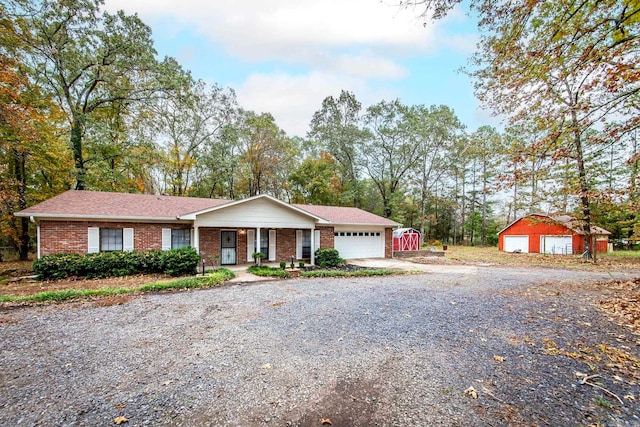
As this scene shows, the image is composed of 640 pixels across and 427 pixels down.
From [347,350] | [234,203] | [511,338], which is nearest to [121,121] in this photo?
[234,203]

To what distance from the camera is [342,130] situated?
99.2 ft

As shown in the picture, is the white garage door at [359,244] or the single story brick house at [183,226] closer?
the single story brick house at [183,226]

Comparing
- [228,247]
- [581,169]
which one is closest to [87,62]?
[228,247]

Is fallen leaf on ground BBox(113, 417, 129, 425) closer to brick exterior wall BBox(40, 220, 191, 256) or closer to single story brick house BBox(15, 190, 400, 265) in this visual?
single story brick house BBox(15, 190, 400, 265)

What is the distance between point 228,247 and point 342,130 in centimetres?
2093

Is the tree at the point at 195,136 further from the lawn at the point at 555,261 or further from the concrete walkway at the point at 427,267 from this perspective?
the lawn at the point at 555,261

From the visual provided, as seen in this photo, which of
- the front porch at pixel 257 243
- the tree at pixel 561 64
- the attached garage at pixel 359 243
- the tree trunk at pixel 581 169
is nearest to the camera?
the tree at pixel 561 64

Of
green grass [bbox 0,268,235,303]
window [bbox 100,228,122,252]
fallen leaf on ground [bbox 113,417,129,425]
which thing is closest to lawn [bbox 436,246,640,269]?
green grass [bbox 0,268,235,303]

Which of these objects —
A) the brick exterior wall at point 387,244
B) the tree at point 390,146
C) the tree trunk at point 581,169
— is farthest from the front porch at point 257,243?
the tree at point 390,146

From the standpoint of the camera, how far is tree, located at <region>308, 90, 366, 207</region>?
3039 centimetres

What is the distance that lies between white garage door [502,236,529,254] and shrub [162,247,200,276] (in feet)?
88.8

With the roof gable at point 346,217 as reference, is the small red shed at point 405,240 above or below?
below

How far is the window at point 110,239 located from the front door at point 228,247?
4.11 m

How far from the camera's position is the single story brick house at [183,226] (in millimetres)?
10703
